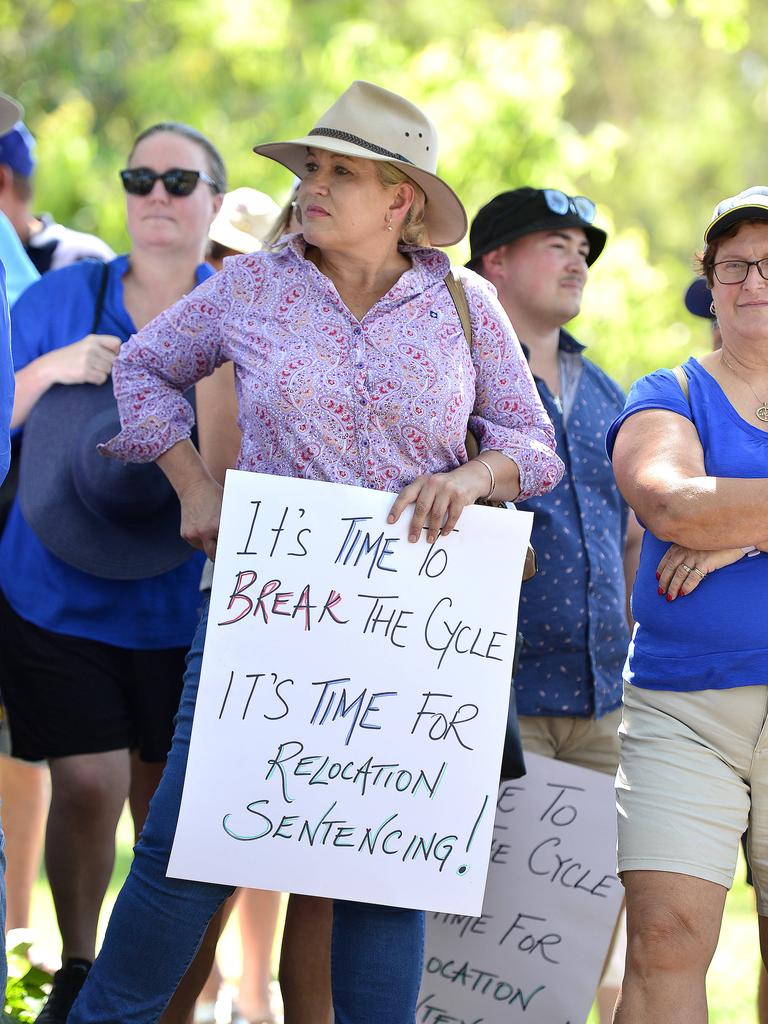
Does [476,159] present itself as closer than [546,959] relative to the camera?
No

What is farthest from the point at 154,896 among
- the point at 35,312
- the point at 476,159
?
the point at 476,159

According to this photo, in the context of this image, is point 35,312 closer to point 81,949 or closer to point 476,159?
point 81,949

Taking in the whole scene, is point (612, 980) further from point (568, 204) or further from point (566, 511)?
point (568, 204)

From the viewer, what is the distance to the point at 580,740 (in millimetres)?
4238

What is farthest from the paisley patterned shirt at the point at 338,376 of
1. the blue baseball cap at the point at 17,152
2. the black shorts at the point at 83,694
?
the blue baseball cap at the point at 17,152

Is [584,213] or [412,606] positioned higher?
[584,213]

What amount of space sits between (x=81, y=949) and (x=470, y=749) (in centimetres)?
138

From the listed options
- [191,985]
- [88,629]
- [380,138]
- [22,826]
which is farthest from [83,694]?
[380,138]

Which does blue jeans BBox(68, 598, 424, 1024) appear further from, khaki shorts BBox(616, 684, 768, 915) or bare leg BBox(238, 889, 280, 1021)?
bare leg BBox(238, 889, 280, 1021)

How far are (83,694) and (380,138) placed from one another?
67.3 inches

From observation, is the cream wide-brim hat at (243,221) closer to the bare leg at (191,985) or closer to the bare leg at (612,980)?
the bare leg at (191,985)

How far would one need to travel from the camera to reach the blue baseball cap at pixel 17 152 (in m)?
5.03

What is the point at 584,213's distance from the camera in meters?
4.46

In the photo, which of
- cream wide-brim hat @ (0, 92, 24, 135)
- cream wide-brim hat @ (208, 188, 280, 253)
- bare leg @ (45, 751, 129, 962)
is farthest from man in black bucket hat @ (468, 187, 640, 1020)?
cream wide-brim hat @ (0, 92, 24, 135)
